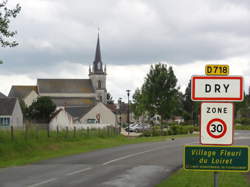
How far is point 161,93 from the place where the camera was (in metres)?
68.1

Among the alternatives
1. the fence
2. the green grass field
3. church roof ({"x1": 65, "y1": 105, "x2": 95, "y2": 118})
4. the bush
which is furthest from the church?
the green grass field

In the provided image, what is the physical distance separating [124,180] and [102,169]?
152 inches

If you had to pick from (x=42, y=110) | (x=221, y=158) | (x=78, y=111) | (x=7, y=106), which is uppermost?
(x=7, y=106)

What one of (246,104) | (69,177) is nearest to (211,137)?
(69,177)

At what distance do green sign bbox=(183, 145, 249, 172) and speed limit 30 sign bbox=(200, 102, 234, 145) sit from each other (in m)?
0.09

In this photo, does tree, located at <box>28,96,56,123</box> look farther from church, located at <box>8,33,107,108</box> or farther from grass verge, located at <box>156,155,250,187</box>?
grass verge, located at <box>156,155,250,187</box>

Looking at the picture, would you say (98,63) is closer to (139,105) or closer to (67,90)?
(67,90)

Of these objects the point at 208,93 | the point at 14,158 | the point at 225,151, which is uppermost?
the point at 208,93

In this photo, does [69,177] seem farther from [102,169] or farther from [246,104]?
[246,104]

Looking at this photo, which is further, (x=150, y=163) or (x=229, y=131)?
(x=150, y=163)

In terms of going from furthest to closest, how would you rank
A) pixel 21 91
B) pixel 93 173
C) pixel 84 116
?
pixel 21 91, pixel 84 116, pixel 93 173

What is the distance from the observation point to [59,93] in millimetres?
155125

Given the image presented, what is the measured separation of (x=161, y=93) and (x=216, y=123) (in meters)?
62.2

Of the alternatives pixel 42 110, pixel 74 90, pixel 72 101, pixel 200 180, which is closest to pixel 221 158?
pixel 200 180
